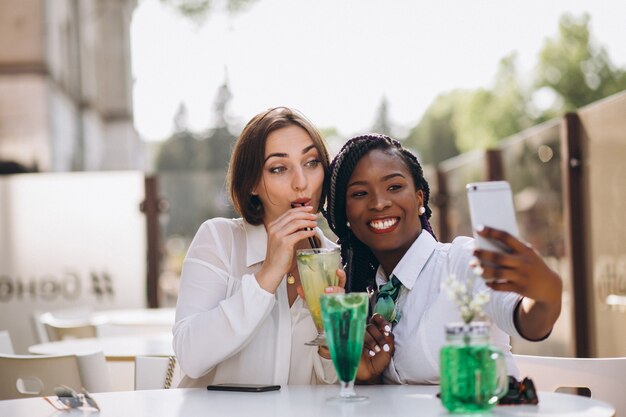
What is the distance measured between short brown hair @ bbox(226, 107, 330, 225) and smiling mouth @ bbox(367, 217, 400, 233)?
27 cm

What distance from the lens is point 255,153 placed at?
110 inches

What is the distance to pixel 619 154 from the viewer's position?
4523 millimetres

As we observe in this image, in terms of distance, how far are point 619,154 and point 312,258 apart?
2771mm

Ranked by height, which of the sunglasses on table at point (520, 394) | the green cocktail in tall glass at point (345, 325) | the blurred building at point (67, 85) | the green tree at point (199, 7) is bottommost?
the sunglasses on table at point (520, 394)

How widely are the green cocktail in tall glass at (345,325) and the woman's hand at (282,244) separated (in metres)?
0.45

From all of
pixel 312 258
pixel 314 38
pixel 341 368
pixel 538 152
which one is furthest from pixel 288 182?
pixel 314 38

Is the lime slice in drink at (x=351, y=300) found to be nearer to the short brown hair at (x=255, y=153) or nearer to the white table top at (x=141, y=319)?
the short brown hair at (x=255, y=153)

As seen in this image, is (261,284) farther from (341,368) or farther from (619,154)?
(619,154)

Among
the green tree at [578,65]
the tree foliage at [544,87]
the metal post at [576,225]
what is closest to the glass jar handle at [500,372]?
the metal post at [576,225]

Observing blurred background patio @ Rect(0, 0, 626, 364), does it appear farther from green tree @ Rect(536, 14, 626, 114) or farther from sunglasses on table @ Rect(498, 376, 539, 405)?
green tree @ Rect(536, 14, 626, 114)

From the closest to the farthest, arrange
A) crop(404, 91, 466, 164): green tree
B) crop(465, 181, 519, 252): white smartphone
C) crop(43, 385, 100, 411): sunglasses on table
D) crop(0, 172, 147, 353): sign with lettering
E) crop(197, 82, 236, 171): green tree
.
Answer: crop(465, 181, 519, 252): white smartphone → crop(43, 385, 100, 411): sunglasses on table → crop(0, 172, 147, 353): sign with lettering → crop(197, 82, 236, 171): green tree → crop(404, 91, 466, 164): green tree

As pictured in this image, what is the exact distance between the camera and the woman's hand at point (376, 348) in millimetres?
2404

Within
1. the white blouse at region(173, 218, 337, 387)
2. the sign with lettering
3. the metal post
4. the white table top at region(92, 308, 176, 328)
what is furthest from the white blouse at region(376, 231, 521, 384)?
the sign with lettering

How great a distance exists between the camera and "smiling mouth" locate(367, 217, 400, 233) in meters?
2.61
